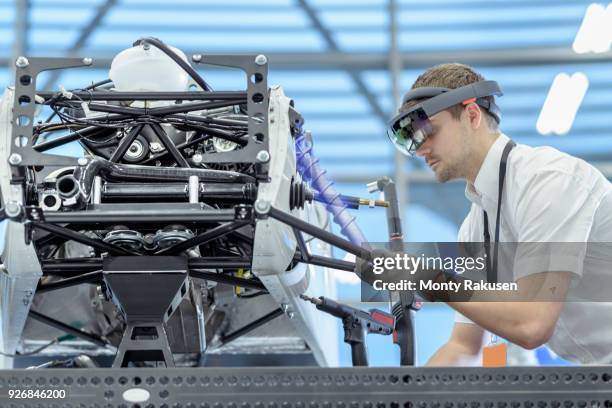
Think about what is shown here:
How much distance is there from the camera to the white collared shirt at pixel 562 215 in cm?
208

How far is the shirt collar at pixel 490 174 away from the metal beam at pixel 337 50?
253 inches

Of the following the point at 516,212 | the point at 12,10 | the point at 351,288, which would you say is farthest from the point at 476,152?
the point at 12,10

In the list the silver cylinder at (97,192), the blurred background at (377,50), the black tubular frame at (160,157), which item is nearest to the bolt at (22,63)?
the black tubular frame at (160,157)

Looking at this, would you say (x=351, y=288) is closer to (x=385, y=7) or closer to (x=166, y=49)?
(x=385, y=7)

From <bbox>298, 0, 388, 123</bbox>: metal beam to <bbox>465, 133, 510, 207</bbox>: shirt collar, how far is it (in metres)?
6.43

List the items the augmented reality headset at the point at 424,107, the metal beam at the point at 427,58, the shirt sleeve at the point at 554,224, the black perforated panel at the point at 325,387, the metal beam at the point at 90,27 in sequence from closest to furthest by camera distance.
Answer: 1. the black perforated panel at the point at 325,387
2. the shirt sleeve at the point at 554,224
3. the augmented reality headset at the point at 424,107
4. the metal beam at the point at 427,58
5. the metal beam at the point at 90,27

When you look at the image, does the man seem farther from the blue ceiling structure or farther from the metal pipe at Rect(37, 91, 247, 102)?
the blue ceiling structure

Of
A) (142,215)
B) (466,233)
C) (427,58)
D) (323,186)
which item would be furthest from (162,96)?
(427,58)

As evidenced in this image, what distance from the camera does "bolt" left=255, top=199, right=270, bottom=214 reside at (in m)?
1.73

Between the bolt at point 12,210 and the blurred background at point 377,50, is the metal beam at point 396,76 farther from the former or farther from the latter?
the bolt at point 12,210

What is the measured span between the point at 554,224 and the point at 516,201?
0.52ft

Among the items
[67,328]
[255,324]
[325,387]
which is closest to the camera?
[325,387]

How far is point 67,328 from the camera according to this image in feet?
8.39

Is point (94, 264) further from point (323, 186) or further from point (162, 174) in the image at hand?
point (323, 186)
